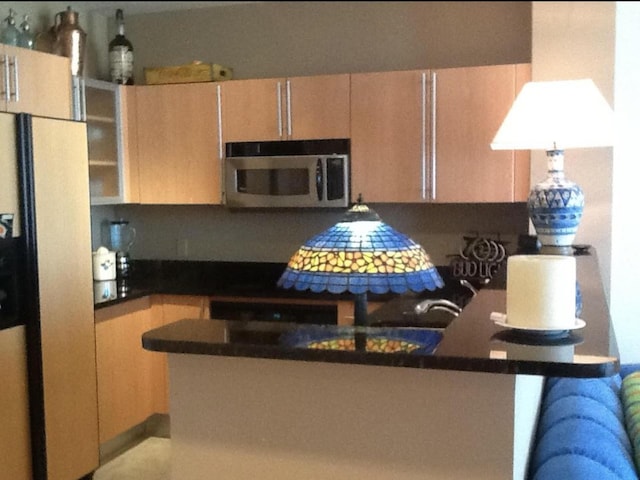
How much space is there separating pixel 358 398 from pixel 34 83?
2185 millimetres

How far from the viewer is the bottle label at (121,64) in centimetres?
388

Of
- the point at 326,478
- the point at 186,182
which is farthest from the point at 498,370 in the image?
the point at 186,182

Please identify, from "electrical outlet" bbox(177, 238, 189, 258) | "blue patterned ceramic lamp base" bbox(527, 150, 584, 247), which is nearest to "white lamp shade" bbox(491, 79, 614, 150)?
"blue patterned ceramic lamp base" bbox(527, 150, 584, 247)

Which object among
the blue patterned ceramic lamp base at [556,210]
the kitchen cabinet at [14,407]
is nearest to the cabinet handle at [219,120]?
the kitchen cabinet at [14,407]

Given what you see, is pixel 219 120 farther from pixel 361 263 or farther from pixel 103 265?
pixel 361 263

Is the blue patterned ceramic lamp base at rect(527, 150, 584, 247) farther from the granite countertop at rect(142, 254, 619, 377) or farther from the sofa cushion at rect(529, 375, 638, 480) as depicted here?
the granite countertop at rect(142, 254, 619, 377)

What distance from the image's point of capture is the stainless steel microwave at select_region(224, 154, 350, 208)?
3605 millimetres

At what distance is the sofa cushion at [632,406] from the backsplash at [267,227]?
136 cm

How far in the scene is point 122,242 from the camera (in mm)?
4242

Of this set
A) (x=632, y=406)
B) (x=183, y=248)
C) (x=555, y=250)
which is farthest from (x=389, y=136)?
(x=632, y=406)

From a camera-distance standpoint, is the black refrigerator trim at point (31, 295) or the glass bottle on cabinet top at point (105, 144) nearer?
the black refrigerator trim at point (31, 295)

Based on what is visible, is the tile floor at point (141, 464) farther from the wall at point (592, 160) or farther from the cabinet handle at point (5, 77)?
the wall at point (592, 160)

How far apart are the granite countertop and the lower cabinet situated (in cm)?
204

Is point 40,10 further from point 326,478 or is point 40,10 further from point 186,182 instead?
point 186,182
